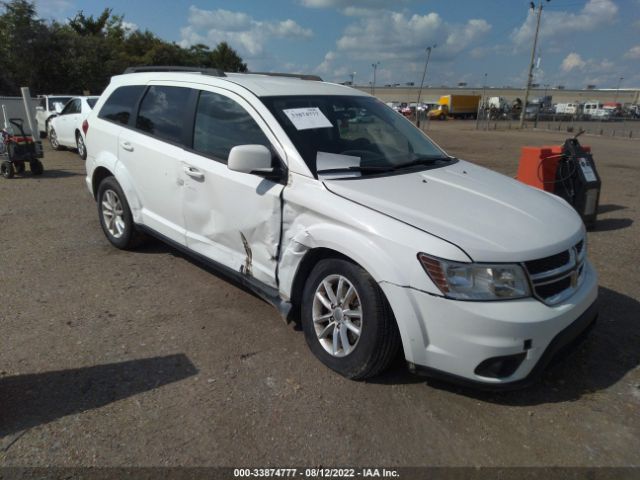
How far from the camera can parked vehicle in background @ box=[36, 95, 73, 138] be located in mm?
14913

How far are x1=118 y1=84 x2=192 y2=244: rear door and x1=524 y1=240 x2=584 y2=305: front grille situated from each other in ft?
9.35

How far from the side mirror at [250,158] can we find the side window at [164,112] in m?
1.19

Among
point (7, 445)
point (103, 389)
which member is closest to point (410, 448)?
point (103, 389)

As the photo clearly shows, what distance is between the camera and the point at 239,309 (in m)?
4.14

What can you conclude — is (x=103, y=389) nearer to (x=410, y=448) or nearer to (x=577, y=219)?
(x=410, y=448)

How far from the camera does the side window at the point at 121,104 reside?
4984 millimetres

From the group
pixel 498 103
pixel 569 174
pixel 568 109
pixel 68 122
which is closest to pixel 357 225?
pixel 569 174

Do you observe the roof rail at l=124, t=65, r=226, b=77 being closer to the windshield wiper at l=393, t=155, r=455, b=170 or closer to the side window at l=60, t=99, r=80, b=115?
the windshield wiper at l=393, t=155, r=455, b=170

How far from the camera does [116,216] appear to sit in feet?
17.3

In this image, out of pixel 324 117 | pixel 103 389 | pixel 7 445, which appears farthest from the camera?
pixel 324 117

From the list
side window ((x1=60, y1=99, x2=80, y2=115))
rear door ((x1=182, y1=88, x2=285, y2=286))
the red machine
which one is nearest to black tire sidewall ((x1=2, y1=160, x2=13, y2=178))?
side window ((x1=60, y1=99, x2=80, y2=115))

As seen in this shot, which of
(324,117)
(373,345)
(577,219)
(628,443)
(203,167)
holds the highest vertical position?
(324,117)

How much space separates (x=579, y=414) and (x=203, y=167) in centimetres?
310

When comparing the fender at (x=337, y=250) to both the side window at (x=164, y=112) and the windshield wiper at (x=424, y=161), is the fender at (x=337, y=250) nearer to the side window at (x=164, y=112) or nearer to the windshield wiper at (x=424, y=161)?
the windshield wiper at (x=424, y=161)
